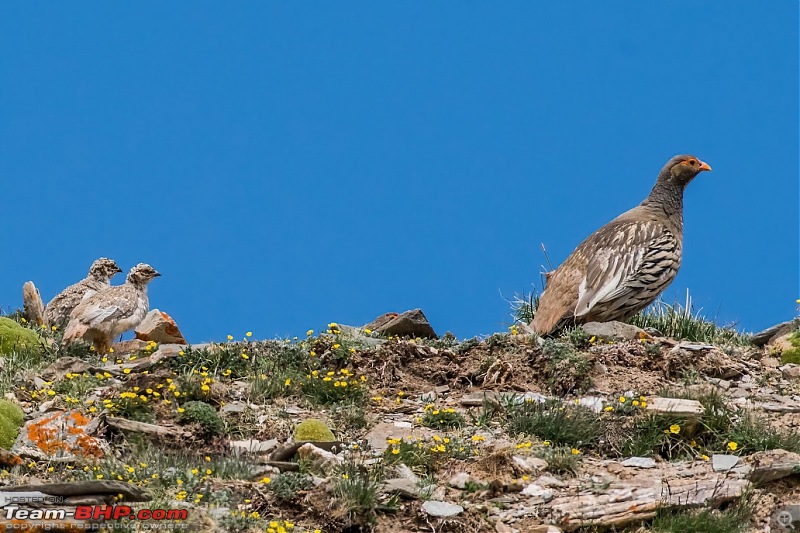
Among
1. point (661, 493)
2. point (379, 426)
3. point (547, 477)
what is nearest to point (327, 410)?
point (379, 426)

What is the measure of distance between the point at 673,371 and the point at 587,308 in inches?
96.3

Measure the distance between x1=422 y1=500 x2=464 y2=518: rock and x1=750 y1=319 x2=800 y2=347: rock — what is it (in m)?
7.89

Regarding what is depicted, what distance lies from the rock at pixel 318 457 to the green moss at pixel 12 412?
9.96 ft

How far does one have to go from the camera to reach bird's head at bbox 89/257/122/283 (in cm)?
1934

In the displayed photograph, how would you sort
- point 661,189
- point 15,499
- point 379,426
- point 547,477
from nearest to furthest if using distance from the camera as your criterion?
point 15,499 < point 547,477 < point 379,426 < point 661,189

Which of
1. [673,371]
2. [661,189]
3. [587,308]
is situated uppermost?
[661,189]

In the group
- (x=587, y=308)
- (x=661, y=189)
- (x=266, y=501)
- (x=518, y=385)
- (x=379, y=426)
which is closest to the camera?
(x=266, y=501)

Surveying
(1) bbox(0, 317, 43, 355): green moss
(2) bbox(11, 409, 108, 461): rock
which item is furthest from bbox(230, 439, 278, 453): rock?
(1) bbox(0, 317, 43, 355): green moss

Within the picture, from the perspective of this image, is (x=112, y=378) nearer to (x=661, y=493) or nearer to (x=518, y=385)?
(x=518, y=385)

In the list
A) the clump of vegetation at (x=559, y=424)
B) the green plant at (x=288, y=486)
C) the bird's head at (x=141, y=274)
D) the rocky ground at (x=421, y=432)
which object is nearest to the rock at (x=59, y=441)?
the rocky ground at (x=421, y=432)

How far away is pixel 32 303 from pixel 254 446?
958 centimetres

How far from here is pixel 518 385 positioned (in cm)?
1284

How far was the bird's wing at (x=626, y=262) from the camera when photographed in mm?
15828

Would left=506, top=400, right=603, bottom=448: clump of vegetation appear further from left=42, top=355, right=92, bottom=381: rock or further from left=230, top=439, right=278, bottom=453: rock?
left=42, top=355, right=92, bottom=381: rock
